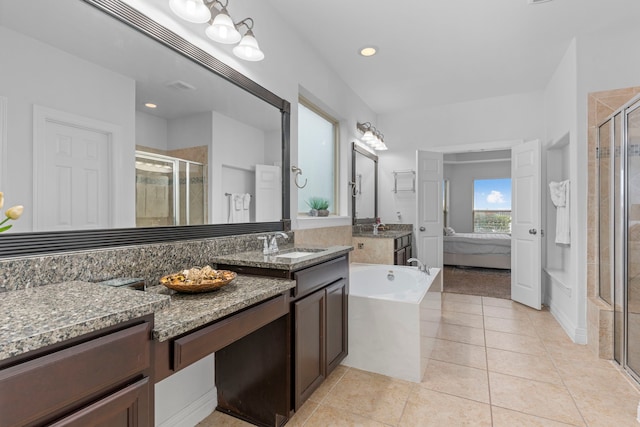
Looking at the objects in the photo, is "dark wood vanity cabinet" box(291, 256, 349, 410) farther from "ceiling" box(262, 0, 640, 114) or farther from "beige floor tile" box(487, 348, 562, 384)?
"ceiling" box(262, 0, 640, 114)

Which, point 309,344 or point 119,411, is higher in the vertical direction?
point 119,411

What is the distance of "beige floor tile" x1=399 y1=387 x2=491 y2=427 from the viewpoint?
1.77 meters

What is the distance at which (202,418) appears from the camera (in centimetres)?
182

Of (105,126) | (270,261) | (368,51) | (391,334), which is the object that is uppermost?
(368,51)

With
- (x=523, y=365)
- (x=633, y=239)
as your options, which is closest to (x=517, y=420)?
(x=523, y=365)

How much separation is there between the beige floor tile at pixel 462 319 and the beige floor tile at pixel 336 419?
1.73 m

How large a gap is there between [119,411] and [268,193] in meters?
1.71

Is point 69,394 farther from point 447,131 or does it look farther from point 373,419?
point 447,131

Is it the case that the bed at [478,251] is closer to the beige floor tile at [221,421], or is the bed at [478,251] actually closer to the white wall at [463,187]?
the white wall at [463,187]

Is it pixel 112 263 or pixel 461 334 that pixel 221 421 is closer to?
pixel 112 263

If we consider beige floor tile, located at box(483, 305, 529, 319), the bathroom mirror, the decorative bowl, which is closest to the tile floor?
beige floor tile, located at box(483, 305, 529, 319)

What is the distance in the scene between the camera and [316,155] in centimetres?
350

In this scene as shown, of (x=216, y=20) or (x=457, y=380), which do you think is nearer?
(x=216, y=20)

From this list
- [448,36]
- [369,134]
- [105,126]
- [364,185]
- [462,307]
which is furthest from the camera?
[364,185]
